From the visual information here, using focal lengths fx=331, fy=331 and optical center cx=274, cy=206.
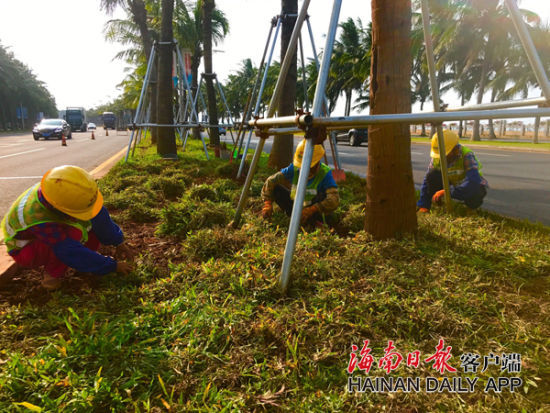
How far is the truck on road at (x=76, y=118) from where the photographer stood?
38.4 m

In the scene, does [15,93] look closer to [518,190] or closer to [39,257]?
[39,257]

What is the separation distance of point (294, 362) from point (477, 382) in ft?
2.46

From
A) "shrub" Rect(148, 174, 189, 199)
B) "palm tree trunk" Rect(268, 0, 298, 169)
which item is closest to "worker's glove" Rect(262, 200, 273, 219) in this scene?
"shrub" Rect(148, 174, 189, 199)

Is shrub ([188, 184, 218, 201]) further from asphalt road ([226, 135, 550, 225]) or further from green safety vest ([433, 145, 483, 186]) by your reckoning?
asphalt road ([226, 135, 550, 225])

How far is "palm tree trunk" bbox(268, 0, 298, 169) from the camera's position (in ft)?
19.5

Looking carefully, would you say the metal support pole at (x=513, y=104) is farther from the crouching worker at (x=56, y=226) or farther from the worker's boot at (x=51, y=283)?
the worker's boot at (x=51, y=283)

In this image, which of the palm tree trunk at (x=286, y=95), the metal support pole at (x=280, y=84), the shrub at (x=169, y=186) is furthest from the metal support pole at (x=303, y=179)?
the palm tree trunk at (x=286, y=95)

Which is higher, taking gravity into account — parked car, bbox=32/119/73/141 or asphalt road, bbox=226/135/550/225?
parked car, bbox=32/119/73/141

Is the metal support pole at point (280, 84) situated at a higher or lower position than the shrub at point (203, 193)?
higher

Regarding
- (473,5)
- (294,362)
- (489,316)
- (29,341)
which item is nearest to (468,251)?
(489,316)

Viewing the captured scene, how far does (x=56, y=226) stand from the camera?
6.79ft

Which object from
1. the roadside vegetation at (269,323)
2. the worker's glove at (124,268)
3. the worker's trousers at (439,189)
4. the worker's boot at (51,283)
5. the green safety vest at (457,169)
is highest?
the green safety vest at (457,169)

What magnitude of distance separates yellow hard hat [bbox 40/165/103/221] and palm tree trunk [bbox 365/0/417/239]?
209 centimetres

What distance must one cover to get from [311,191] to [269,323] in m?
1.92
